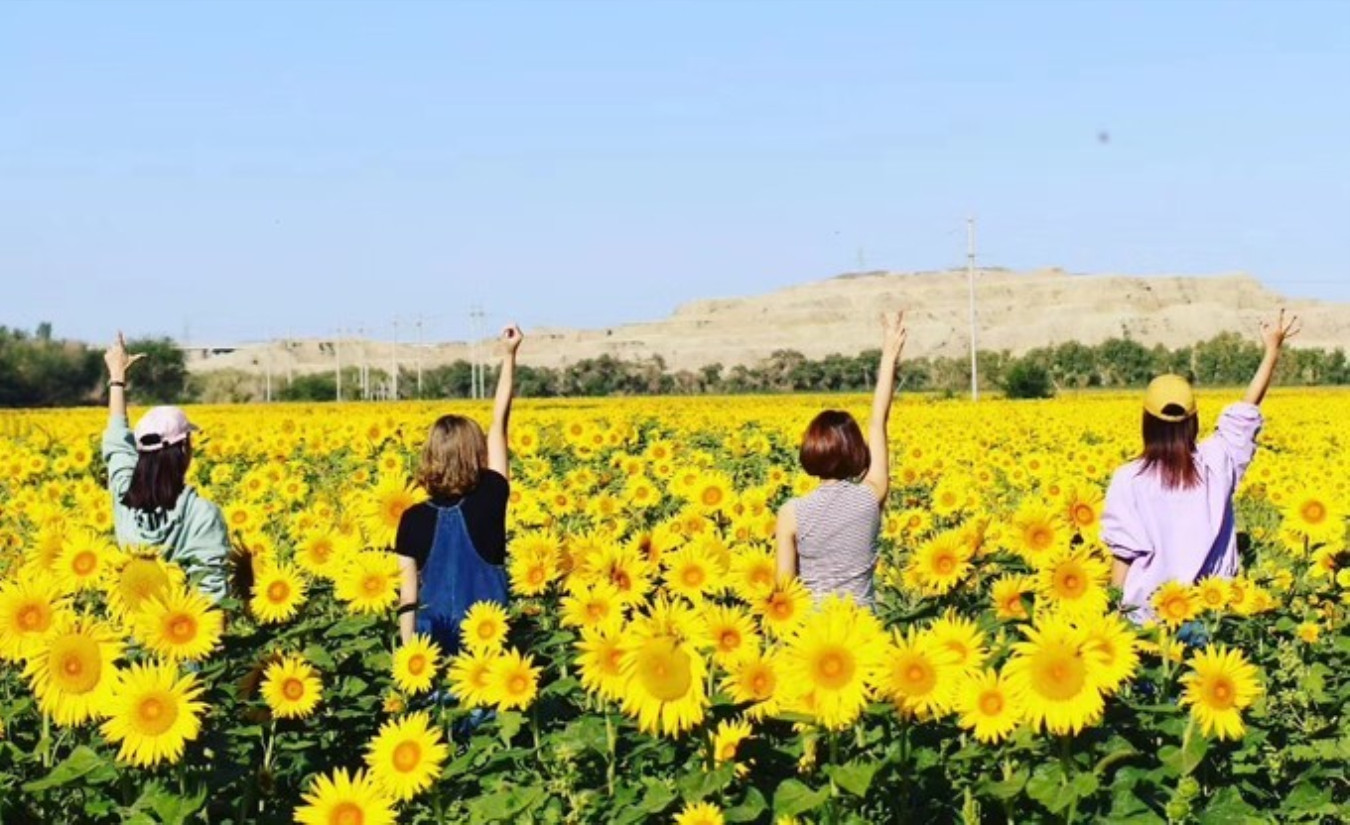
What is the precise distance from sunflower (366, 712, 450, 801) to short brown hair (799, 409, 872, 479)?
65.6 inches

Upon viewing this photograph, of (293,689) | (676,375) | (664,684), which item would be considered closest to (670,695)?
(664,684)

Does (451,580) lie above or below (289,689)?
above

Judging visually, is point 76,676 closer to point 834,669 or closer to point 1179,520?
point 834,669

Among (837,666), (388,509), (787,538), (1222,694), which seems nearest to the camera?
(837,666)

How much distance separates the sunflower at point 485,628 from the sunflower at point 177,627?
63 centimetres

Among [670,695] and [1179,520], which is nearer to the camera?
[670,695]

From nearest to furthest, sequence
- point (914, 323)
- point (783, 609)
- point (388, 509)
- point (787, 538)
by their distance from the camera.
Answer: point (783, 609) → point (787, 538) → point (388, 509) → point (914, 323)

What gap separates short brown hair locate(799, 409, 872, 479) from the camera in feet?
16.6

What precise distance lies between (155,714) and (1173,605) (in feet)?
8.30

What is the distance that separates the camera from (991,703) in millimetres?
3227

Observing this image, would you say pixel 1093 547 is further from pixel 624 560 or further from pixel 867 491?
pixel 624 560

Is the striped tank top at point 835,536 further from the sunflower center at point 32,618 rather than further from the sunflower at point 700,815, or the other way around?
the sunflower center at point 32,618

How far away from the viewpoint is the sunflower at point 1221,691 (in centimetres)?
347

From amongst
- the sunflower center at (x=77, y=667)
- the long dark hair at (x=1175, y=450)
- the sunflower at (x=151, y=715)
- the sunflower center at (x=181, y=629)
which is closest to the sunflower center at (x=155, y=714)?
the sunflower at (x=151, y=715)
